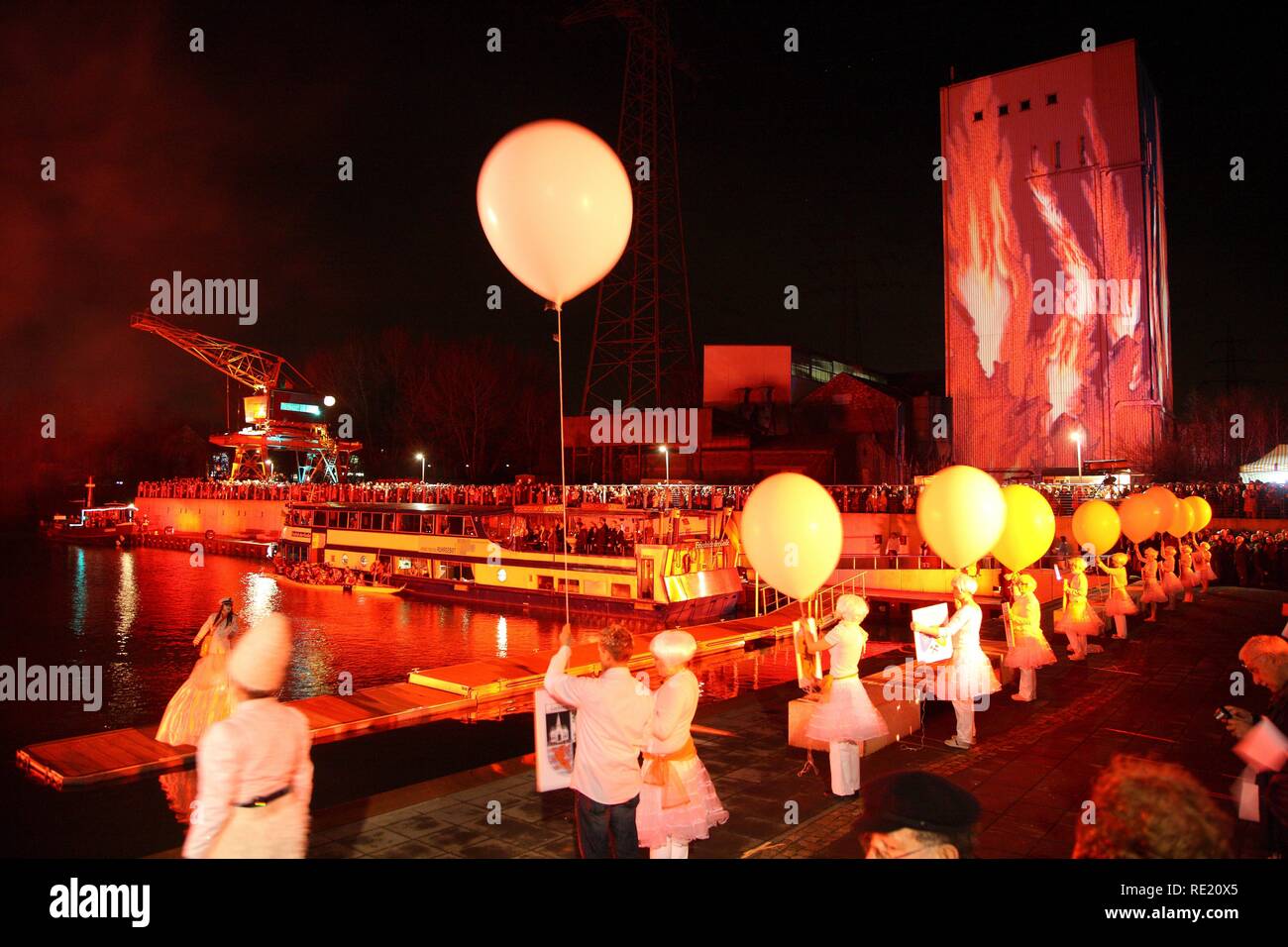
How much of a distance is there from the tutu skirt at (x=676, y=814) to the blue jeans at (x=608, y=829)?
319 millimetres

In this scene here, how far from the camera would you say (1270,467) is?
141 ft

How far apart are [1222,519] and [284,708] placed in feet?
115

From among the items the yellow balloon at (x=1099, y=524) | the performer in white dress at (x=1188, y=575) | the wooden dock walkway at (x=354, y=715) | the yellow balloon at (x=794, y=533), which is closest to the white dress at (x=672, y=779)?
the yellow balloon at (x=794, y=533)

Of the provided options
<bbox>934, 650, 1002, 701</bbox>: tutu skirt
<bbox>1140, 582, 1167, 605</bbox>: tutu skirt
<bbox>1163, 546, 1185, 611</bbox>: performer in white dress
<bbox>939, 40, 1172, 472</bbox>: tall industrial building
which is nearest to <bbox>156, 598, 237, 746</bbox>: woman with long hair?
<bbox>934, 650, 1002, 701</bbox>: tutu skirt

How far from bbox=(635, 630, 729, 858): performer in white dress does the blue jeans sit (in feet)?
1.17

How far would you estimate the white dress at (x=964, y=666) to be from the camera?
27.7ft

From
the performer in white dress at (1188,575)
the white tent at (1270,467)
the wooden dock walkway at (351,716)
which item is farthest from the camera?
the white tent at (1270,467)

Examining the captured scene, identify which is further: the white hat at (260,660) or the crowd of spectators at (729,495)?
the crowd of spectators at (729,495)

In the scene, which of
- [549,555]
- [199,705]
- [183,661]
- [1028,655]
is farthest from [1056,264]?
[199,705]

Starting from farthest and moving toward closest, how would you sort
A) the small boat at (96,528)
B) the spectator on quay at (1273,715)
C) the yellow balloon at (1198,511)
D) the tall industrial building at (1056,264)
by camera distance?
the small boat at (96,528) → the tall industrial building at (1056,264) → the yellow balloon at (1198,511) → the spectator on quay at (1273,715)

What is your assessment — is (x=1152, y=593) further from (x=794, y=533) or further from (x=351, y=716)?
(x=351, y=716)

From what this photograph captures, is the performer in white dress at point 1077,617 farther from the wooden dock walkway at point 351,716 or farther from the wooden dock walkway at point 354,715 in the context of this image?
the wooden dock walkway at point 351,716

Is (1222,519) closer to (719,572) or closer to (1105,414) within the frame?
(1105,414)
